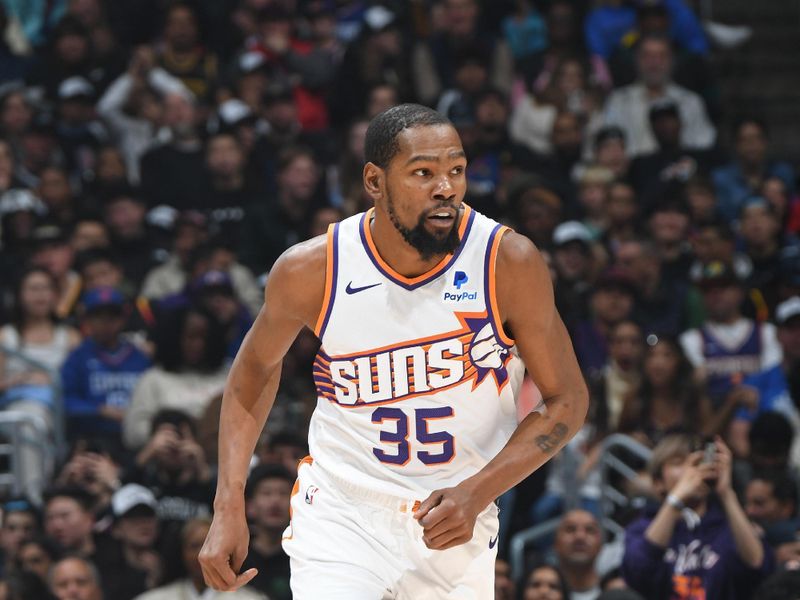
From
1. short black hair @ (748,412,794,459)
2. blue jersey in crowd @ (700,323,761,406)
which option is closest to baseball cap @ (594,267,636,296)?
blue jersey in crowd @ (700,323,761,406)

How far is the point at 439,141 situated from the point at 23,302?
19.6 ft

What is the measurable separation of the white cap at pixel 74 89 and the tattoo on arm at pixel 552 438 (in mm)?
8490

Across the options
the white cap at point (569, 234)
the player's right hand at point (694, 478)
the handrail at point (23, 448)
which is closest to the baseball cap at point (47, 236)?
the handrail at point (23, 448)

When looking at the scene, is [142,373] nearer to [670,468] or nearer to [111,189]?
[111,189]

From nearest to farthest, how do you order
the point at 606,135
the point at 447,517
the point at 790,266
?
the point at 447,517, the point at 790,266, the point at 606,135

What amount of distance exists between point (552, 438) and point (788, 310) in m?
5.74

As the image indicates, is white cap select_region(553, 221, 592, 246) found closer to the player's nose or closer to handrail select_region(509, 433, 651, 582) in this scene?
handrail select_region(509, 433, 651, 582)

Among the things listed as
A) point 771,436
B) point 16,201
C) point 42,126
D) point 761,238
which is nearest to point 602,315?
point 761,238

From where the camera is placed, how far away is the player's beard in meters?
4.61

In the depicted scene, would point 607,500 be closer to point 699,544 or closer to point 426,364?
point 699,544

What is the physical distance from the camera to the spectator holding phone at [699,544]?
7035 millimetres

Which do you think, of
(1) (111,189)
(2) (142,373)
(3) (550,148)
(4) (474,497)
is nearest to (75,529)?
(2) (142,373)

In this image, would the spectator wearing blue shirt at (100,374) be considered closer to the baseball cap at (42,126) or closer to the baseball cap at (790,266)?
the baseball cap at (42,126)

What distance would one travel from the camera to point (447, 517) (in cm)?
427
